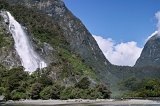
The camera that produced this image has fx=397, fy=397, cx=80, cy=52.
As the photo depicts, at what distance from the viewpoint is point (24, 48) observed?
170 meters

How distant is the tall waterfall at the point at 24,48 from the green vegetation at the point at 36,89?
799 inches

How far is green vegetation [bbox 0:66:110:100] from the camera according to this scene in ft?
377

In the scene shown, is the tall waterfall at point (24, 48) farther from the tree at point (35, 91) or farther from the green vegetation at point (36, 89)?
the tree at point (35, 91)

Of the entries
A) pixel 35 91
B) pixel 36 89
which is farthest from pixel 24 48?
pixel 35 91

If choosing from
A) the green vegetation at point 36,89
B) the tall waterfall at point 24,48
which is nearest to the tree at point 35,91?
the green vegetation at point 36,89

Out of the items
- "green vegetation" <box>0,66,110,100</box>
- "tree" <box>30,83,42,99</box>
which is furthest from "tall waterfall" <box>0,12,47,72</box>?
"tree" <box>30,83,42,99</box>

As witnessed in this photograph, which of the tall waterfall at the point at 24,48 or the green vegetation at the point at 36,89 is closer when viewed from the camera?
the green vegetation at the point at 36,89

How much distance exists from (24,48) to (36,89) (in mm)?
56831

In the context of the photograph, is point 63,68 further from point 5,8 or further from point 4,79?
point 5,8

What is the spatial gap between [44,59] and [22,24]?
30.5 meters

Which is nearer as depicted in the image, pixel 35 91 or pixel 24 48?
pixel 35 91

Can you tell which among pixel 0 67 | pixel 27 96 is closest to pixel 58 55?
pixel 0 67

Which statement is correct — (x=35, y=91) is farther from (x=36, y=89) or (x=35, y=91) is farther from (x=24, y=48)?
(x=24, y=48)

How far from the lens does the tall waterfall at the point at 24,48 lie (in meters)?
160
